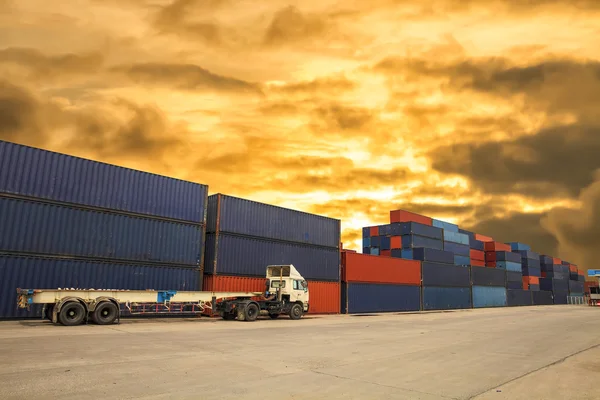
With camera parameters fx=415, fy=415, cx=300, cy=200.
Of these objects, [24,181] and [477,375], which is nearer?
[477,375]

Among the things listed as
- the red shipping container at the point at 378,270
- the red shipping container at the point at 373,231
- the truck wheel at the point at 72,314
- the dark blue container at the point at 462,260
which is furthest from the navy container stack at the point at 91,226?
the dark blue container at the point at 462,260

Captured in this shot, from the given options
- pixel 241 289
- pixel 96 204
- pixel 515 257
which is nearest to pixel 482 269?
pixel 515 257

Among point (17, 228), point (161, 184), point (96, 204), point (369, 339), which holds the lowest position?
point (369, 339)

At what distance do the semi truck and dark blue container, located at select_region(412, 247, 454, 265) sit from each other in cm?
3783

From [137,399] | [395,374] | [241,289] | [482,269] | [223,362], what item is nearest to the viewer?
[137,399]

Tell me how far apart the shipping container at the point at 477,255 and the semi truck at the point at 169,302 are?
2522 inches

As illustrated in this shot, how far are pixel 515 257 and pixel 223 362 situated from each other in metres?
93.8

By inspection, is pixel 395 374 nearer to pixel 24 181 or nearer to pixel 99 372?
pixel 99 372

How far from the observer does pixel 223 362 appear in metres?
12.0

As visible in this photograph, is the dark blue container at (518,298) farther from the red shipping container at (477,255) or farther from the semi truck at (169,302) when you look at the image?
the semi truck at (169,302)

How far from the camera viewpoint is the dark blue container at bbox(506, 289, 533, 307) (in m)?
77.7

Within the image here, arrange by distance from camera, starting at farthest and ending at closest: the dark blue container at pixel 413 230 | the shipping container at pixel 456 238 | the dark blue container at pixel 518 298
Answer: the dark blue container at pixel 518 298 → the shipping container at pixel 456 238 → the dark blue container at pixel 413 230

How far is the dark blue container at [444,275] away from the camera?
54812 millimetres

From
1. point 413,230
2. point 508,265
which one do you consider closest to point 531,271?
point 508,265
